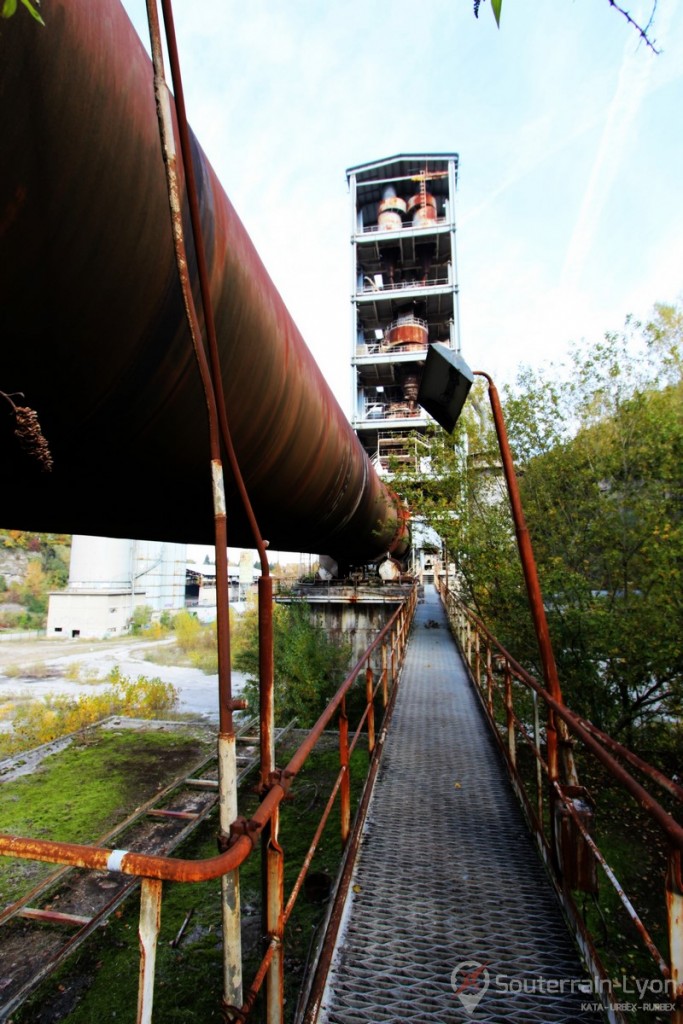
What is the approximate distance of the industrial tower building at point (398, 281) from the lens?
2830cm

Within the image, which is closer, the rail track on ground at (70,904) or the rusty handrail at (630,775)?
the rusty handrail at (630,775)

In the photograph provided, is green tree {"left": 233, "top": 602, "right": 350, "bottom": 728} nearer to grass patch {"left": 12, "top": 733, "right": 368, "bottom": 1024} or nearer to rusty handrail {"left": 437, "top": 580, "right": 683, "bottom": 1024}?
grass patch {"left": 12, "top": 733, "right": 368, "bottom": 1024}

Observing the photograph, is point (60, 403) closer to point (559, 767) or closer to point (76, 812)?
point (559, 767)

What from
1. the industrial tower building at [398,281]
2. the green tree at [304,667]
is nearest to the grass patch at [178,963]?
the green tree at [304,667]

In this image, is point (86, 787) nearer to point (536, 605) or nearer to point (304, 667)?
point (304, 667)

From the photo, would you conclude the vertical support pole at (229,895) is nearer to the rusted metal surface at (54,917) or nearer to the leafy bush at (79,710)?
the rusted metal surface at (54,917)

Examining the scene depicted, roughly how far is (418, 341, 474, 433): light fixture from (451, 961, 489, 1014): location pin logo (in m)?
2.47

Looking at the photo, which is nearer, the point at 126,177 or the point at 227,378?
the point at 126,177

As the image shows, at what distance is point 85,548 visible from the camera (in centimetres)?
2212

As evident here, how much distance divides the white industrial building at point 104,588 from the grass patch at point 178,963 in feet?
60.6

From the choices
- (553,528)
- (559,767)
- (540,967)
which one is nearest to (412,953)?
(540,967)

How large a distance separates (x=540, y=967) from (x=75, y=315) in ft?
9.42

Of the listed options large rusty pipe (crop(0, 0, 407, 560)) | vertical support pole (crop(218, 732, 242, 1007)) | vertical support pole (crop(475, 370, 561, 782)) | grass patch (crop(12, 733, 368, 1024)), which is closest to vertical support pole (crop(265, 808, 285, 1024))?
vertical support pole (crop(218, 732, 242, 1007))

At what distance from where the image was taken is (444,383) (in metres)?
2.78
